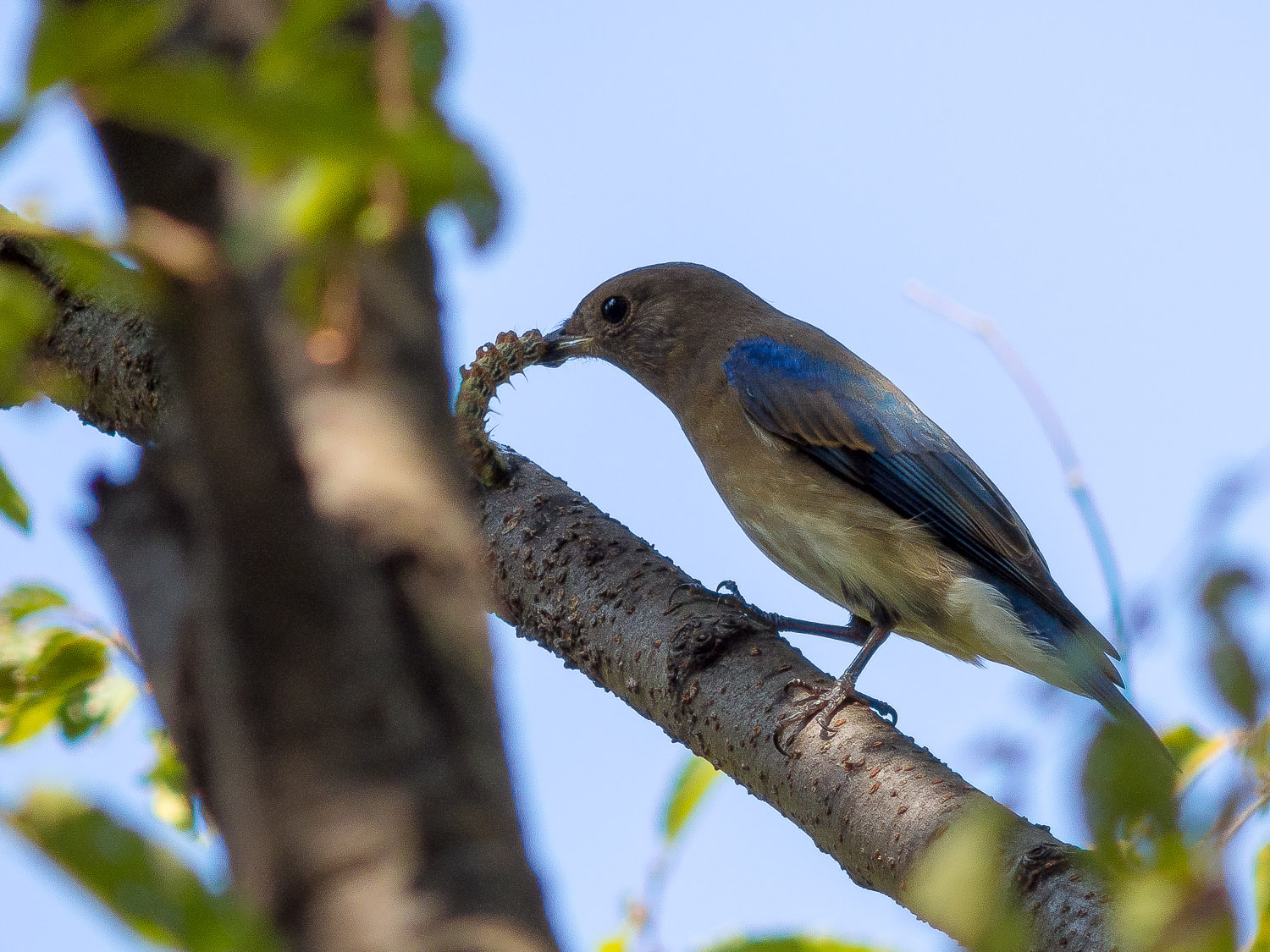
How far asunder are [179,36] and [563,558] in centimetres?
261

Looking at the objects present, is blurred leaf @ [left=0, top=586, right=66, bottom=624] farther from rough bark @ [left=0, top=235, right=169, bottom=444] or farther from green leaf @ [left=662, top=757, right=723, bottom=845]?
green leaf @ [left=662, top=757, right=723, bottom=845]

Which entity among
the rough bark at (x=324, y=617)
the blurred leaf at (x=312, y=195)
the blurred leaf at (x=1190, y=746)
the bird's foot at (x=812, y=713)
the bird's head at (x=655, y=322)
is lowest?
the rough bark at (x=324, y=617)

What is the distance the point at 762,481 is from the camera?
17.7 feet

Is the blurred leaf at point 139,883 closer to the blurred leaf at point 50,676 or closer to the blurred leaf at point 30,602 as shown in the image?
the blurred leaf at point 50,676

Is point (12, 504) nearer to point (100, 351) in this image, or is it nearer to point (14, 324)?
point (14, 324)

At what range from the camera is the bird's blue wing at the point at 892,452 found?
5.32 metres

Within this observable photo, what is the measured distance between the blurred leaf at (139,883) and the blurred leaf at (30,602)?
2.49 m

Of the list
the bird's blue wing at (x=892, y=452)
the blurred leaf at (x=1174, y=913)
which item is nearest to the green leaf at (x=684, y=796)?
the blurred leaf at (x=1174, y=913)

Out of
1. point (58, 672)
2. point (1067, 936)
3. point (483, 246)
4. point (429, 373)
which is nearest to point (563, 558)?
point (58, 672)

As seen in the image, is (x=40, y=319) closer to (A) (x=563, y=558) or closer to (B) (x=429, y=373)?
(B) (x=429, y=373)

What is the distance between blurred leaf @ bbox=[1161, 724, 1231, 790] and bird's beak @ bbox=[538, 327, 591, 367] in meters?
3.36

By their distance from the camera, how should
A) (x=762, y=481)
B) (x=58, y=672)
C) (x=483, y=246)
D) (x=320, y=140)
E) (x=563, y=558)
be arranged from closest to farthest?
1. (x=320, y=140)
2. (x=483, y=246)
3. (x=58, y=672)
4. (x=563, y=558)
5. (x=762, y=481)

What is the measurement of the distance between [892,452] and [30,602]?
3.61 m

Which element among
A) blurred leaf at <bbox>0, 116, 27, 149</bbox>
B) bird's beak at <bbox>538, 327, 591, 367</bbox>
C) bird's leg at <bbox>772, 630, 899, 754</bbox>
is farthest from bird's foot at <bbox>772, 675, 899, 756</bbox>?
bird's beak at <bbox>538, 327, 591, 367</bbox>
